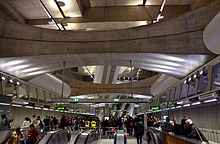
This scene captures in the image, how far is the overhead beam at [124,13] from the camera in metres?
15.5

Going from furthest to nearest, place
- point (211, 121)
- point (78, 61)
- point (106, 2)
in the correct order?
point (106, 2) < point (78, 61) < point (211, 121)

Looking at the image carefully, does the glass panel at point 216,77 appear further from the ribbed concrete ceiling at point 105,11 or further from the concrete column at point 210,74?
the ribbed concrete ceiling at point 105,11

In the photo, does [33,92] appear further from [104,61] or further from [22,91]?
[104,61]

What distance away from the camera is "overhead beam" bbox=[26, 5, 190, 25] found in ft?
51.0

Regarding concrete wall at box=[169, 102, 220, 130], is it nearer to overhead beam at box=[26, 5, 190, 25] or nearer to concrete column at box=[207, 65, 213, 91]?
concrete column at box=[207, 65, 213, 91]

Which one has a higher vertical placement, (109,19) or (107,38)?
(109,19)

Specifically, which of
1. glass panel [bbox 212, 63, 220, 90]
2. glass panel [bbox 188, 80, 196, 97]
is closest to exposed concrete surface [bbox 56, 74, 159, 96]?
glass panel [bbox 188, 80, 196, 97]

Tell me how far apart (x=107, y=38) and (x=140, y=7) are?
6.78m

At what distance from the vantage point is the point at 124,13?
15.5 metres

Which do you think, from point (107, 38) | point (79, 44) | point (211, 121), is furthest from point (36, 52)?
point (211, 121)

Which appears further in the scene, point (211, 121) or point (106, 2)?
point (106, 2)

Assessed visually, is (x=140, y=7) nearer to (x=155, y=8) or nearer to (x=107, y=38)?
(x=155, y=8)

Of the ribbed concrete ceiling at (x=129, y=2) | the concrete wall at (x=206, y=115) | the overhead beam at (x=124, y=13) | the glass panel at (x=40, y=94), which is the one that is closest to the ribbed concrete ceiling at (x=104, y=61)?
the concrete wall at (x=206, y=115)

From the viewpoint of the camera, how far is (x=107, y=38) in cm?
1030
